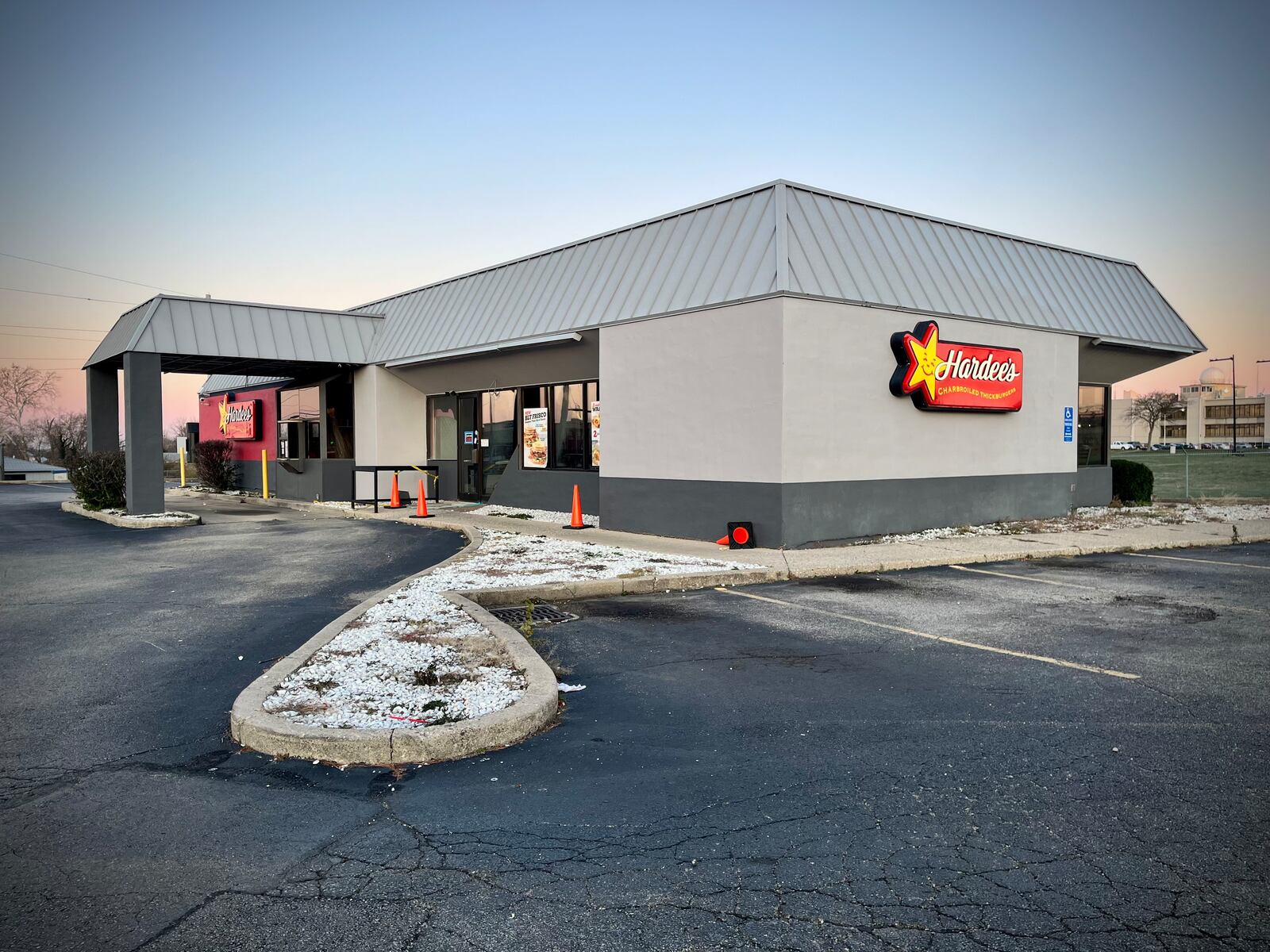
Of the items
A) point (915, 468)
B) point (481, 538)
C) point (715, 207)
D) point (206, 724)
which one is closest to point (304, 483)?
point (481, 538)

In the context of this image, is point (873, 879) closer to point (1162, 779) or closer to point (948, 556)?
point (1162, 779)

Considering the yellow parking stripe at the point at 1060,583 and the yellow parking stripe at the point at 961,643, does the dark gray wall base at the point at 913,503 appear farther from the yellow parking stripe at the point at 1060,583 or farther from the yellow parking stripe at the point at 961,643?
the yellow parking stripe at the point at 961,643

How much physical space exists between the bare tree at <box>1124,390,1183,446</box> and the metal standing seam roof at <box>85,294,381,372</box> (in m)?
96.7

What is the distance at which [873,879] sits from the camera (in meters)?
3.40

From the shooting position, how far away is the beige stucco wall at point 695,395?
13.4 metres

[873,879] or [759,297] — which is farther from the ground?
[759,297]

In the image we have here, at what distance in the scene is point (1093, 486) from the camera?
2058cm

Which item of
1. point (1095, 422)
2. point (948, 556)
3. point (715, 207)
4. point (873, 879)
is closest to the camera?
point (873, 879)

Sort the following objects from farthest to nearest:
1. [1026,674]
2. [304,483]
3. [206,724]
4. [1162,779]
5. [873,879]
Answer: [304,483] < [1026,674] < [206,724] < [1162,779] < [873,879]

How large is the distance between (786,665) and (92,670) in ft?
17.7

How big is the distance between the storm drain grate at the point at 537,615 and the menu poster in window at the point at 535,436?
1089 centimetres

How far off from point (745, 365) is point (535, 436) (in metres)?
7.68

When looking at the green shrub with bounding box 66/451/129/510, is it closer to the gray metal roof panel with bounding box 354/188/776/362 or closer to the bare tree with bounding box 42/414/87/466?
the gray metal roof panel with bounding box 354/188/776/362

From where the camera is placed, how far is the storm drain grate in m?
8.38
